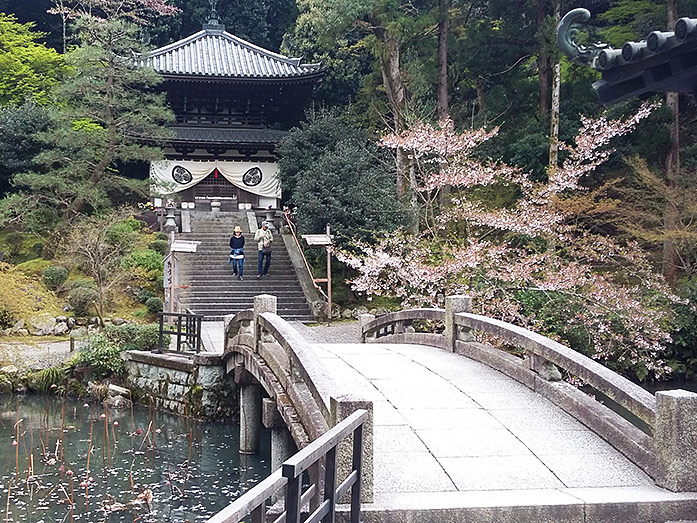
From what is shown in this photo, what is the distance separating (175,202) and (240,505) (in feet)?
88.8

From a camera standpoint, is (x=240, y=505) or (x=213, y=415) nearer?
(x=240, y=505)

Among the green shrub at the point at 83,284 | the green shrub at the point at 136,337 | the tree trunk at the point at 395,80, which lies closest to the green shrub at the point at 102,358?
the green shrub at the point at 136,337

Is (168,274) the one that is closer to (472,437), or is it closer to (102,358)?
(102,358)

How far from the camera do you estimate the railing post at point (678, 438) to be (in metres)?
5.46

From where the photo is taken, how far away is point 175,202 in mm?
28828

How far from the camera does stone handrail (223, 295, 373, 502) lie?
16.6ft

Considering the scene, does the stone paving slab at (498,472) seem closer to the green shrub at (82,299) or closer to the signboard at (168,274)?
the signboard at (168,274)

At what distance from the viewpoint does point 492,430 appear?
6844 mm

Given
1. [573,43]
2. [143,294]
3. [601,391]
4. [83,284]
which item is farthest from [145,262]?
[573,43]

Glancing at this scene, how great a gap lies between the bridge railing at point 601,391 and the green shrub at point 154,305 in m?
9.81

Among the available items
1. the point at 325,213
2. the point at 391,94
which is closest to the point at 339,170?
the point at 325,213

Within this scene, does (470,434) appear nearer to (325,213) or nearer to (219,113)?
(325,213)

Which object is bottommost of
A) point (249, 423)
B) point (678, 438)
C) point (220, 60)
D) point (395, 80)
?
point (249, 423)

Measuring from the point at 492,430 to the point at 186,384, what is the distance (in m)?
8.99
